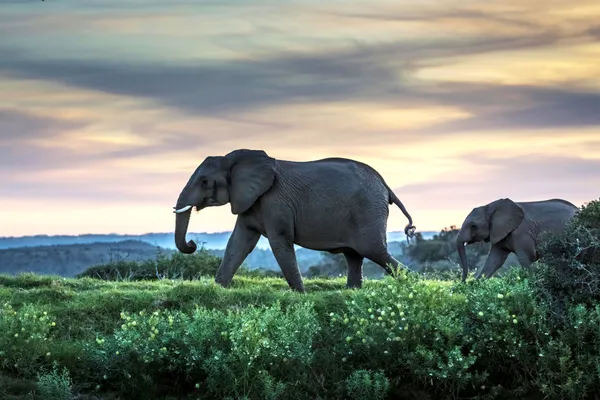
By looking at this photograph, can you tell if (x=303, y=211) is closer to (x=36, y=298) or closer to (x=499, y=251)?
(x=36, y=298)

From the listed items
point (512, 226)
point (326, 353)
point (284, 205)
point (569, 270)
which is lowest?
point (326, 353)

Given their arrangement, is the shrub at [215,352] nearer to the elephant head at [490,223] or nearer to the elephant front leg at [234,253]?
the elephant front leg at [234,253]

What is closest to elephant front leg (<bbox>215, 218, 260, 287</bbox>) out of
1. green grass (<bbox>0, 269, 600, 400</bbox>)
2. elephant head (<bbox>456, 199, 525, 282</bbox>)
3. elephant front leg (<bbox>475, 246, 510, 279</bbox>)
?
green grass (<bbox>0, 269, 600, 400</bbox>)

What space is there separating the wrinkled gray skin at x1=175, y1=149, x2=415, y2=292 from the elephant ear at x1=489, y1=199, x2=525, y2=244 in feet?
19.5

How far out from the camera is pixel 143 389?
1540 cm

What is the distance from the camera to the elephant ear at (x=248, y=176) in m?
20.4

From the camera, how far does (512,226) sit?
26109 mm

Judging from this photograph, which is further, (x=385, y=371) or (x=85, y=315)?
(x=85, y=315)

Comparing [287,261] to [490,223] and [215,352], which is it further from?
[490,223]

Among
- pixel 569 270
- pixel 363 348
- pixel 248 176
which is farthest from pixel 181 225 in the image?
pixel 569 270

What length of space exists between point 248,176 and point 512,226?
27.7ft

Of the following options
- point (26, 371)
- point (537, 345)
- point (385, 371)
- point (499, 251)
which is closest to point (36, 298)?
point (26, 371)

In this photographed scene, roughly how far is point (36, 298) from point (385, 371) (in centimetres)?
674

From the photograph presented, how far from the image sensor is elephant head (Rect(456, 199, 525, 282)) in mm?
26188
